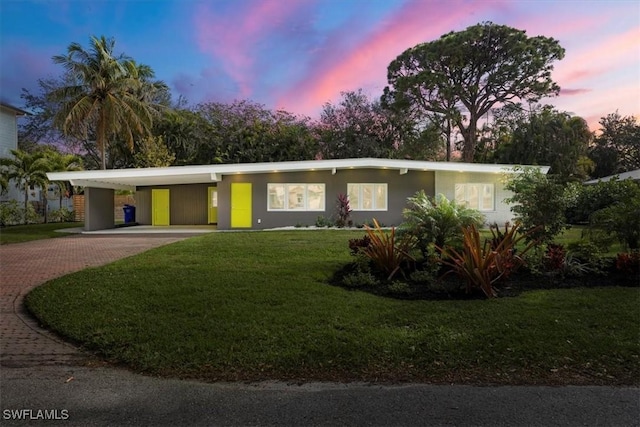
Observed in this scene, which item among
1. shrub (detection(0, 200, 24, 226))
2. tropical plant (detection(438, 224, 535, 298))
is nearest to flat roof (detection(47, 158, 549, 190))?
shrub (detection(0, 200, 24, 226))

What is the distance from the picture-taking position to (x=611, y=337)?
14.2ft

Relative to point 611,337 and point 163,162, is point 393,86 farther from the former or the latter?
point 611,337

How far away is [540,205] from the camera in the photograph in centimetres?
747

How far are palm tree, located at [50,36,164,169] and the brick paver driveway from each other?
873cm

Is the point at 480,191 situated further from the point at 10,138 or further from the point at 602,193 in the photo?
the point at 10,138

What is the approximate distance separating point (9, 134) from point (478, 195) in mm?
26849

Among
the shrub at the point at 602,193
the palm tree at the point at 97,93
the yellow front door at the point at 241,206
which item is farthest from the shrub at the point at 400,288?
the palm tree at the point at 97,93

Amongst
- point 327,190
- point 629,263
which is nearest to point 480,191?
point 327,190

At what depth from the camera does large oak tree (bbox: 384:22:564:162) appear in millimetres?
28297

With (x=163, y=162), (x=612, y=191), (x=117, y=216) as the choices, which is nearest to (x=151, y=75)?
(x=163, y=162)

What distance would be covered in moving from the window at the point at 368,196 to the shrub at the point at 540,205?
9.90 metres

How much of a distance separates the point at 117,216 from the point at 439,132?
24.1 metres

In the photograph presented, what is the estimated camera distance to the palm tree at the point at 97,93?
20.8 metres

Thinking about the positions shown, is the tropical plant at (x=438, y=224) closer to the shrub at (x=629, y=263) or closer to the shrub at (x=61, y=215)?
the shrub at (x=629, y=263)
